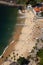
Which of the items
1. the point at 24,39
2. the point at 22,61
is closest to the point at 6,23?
the point at 24,39

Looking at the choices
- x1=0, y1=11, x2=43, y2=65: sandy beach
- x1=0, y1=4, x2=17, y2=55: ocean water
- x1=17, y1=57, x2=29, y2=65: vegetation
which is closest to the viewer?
x1=17, y1=57, x2=29, y2=65: vegetation

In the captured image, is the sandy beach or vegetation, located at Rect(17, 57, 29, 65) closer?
vegetation, located at Rect(17, 57, 29, 65)

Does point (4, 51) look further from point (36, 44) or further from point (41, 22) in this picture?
point (41, 22)

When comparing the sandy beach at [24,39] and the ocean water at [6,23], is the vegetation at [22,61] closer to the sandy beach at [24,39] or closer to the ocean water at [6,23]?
the sandy beach at [24,39]

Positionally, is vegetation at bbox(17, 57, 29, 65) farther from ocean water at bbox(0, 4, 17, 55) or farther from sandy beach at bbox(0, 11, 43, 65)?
ocean water at bbox(0, 4, 17, 55)

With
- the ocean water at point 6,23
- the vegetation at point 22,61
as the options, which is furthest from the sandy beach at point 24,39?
the vegetation at point 22,61

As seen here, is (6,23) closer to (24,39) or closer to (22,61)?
(24,39)

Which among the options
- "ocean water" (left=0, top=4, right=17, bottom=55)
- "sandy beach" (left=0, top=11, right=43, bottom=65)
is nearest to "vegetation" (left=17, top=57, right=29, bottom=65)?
"sandy beach" (left=0, top=11, right=43, bottom=65)
